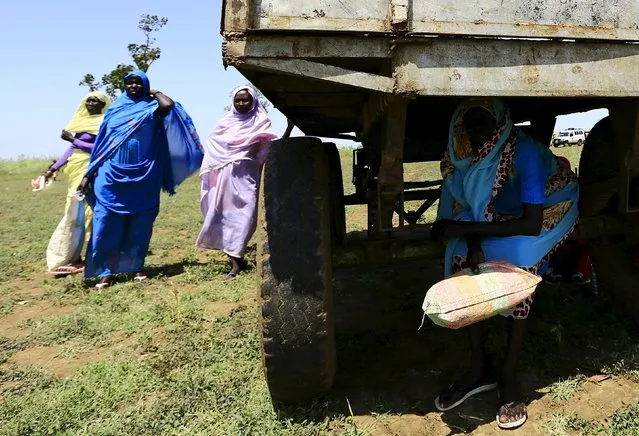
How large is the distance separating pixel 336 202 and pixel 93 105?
4151 millimetres

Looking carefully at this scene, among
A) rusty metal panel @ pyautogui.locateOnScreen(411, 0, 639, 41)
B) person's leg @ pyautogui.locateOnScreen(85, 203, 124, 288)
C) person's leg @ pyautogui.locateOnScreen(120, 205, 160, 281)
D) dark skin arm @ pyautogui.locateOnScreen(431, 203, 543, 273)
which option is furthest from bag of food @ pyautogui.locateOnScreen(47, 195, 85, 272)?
rusty metal panel @ pyautogui.locateOnScreen(411, 0, 639, 41)

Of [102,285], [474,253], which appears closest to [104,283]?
[102,285]

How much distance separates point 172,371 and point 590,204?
2.63m

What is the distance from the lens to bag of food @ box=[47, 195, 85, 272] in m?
6.12

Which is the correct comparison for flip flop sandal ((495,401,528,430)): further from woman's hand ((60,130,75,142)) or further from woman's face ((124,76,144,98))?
woman's hand ((60,130,75,142))

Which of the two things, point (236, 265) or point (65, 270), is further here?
point (65, 270)

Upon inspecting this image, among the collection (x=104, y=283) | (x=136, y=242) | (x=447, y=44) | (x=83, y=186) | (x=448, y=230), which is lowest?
(x=104, y=283)

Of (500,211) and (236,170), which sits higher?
(500,211)

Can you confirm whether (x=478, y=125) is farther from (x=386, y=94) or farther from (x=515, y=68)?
(x=386, y=94)

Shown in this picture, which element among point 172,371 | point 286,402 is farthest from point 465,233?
point 172,371

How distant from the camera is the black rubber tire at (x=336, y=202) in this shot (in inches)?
115

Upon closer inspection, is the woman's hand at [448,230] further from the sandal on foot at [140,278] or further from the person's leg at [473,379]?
the sandal on foot at [140,278]

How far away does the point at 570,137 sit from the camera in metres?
32.7

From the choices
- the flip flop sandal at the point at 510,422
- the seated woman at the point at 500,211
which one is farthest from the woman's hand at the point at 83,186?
the flip flop sandal at the point at 510,422
